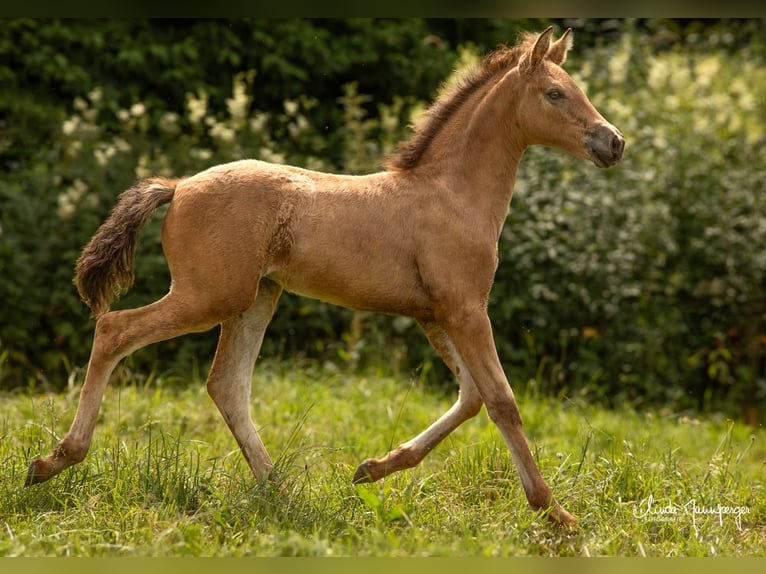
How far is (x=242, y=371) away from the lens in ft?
16.8

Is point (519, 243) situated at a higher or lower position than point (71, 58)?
lower

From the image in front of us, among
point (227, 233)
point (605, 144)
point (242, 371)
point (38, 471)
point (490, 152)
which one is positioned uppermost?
point (605, 144)

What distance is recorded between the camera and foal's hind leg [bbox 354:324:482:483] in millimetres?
4973

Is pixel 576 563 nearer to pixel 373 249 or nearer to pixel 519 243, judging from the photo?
pixel 373 249

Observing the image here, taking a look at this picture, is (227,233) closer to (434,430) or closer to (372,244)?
(372,244)

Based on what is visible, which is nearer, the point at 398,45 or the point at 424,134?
the point at 424,134

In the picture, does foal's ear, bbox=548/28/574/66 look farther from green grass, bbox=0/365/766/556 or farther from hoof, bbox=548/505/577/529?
hoof, bbox=548/505/577/529

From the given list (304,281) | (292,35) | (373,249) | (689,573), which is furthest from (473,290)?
(292,35)

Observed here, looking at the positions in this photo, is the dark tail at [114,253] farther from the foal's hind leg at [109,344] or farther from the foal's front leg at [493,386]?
the foal's front leg at [493,386]

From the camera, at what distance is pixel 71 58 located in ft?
29.6

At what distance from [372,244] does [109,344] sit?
1.30 metres

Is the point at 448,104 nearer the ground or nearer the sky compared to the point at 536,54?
nearer the ground

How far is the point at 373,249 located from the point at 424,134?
2.49 feet

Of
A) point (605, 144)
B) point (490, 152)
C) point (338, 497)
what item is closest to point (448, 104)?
point (490, 152)
